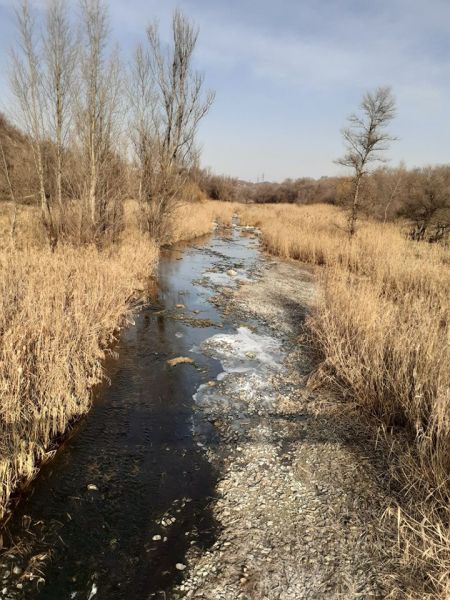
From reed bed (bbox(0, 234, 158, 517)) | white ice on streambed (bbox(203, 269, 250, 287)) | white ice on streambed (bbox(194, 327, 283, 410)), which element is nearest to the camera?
A: reed bed (bbox(0, 234, 158, 517))

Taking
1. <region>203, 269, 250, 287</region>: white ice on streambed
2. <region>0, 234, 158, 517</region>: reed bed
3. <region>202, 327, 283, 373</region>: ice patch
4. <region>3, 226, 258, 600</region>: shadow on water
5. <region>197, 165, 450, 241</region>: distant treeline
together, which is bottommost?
<region>3, 226, 258, 600</region>: shadow on water

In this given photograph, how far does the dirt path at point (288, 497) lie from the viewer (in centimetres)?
232

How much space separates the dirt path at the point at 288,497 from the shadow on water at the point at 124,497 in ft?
0.67

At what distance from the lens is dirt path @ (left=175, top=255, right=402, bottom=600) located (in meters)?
2.32

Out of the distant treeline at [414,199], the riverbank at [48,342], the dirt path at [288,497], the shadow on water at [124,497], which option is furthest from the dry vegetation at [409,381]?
the distant treeline at [414,199]

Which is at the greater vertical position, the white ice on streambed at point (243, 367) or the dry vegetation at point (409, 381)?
the dry vegetation at point (409, 381)

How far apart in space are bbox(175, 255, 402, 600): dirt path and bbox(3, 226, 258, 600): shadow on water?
0.20 meters

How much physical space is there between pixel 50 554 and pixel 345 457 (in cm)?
264

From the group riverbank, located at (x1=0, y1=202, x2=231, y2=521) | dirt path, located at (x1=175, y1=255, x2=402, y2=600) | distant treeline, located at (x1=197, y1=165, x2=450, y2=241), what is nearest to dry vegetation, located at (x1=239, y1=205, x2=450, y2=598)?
dirt path, located at (x1=175, y1=255, x2=402, y2=600)

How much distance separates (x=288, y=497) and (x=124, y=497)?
1.39 metres

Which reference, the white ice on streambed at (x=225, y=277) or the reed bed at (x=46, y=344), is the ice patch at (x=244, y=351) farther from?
the white ice on streambed at (x=225, y=277)

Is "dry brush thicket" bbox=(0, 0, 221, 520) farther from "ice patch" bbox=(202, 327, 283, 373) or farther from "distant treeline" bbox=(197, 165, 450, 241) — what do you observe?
"distant treeline" bbox=(197, 165, 450, 241)

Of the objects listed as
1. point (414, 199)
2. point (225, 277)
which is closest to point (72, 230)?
point (225, 277)

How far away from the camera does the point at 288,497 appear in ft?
9.90
